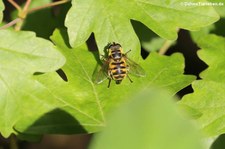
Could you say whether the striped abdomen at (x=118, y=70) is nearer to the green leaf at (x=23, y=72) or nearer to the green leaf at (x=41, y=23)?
the green leaf at (x=23, y=72)

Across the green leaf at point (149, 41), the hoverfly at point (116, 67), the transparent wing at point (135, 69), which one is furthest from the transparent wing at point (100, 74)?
the green leaf at point (149, 41)

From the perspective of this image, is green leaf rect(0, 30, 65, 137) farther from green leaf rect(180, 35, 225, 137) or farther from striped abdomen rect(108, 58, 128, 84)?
green leaf rect(180, 35, 225, 137)

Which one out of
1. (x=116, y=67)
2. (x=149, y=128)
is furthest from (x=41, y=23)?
(x=149, y=128)

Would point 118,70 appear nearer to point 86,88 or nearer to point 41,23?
point 86,88

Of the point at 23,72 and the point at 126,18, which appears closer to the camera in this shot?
the point at 23,72

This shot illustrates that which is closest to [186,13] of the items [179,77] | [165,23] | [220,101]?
[165,23]

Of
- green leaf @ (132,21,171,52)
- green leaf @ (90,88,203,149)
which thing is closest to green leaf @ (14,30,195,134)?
green leaf @ (132,21,171,52)

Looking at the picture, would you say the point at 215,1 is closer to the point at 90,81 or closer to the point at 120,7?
the point at 120,7
